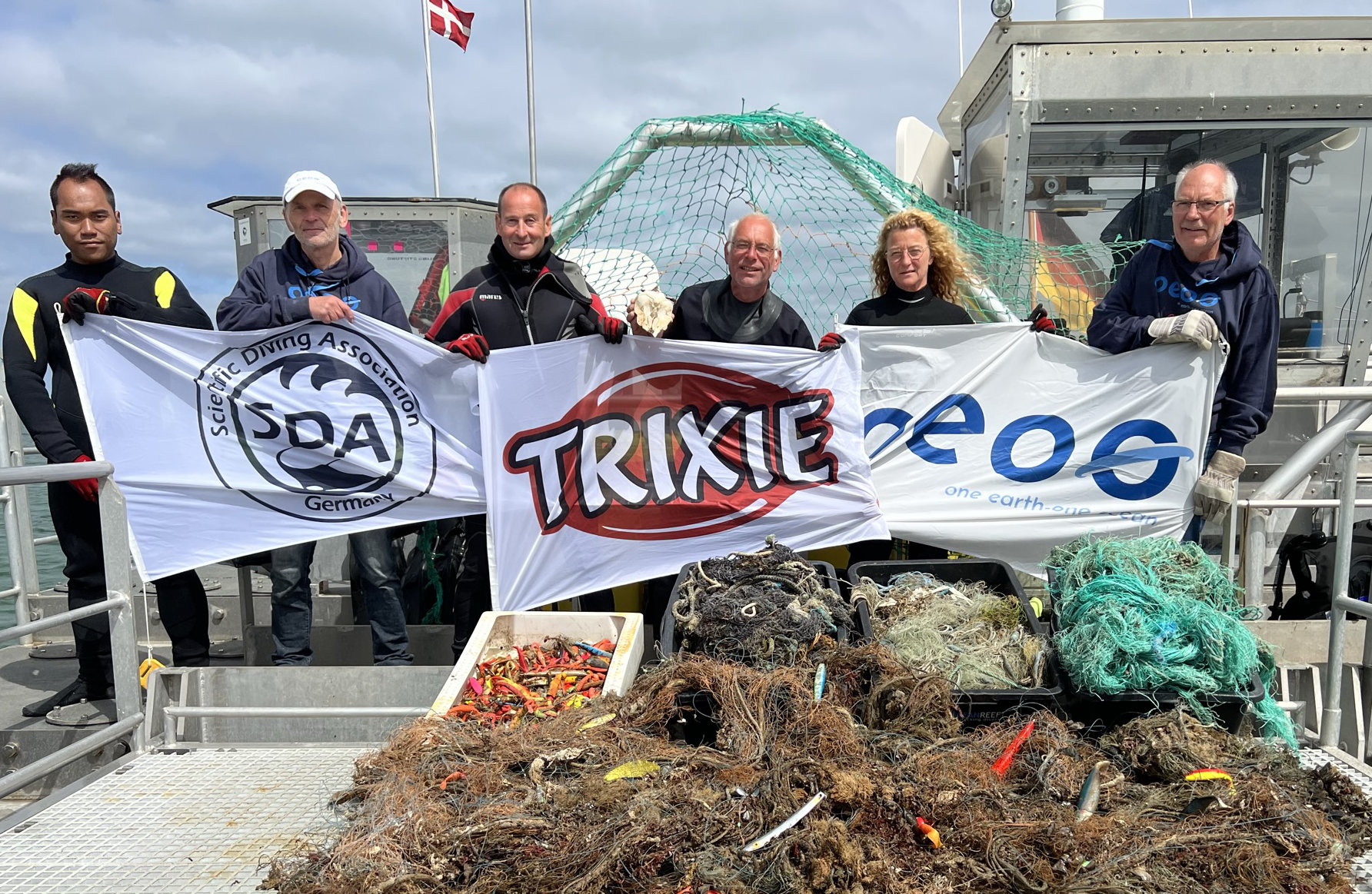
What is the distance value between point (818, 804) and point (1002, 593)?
1973 mm

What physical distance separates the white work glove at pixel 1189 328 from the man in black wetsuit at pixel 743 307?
161 cm

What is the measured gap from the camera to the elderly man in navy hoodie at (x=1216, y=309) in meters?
4.45

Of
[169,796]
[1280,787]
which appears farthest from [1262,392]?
[169,796]

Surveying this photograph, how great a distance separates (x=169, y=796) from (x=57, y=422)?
2355 mm

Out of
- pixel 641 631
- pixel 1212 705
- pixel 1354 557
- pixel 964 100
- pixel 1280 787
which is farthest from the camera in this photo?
A: pixel 964 100

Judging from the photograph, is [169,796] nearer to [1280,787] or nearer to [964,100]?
[1280,787]

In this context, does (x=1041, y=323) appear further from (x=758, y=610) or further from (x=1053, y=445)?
(x=758, y=610)

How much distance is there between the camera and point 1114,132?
22.0ft

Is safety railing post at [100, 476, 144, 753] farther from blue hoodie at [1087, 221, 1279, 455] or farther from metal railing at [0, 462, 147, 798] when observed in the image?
blue hoodie at [1087, 221, 1279, 455]

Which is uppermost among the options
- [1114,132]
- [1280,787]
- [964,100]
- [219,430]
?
[964,100]

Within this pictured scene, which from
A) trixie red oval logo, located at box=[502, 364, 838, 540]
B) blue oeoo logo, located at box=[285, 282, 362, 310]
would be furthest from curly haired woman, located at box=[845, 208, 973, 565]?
blue oeoo logo, located at box=[285, 282, 362, 310]

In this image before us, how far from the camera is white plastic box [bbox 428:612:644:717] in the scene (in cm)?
394

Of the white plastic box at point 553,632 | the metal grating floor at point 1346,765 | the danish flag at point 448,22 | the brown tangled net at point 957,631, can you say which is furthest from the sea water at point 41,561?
the metal grating floor at point 1346,765

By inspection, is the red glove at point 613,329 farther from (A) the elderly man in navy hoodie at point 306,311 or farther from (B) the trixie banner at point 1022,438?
(B) the trixie banner at point 1022,438
